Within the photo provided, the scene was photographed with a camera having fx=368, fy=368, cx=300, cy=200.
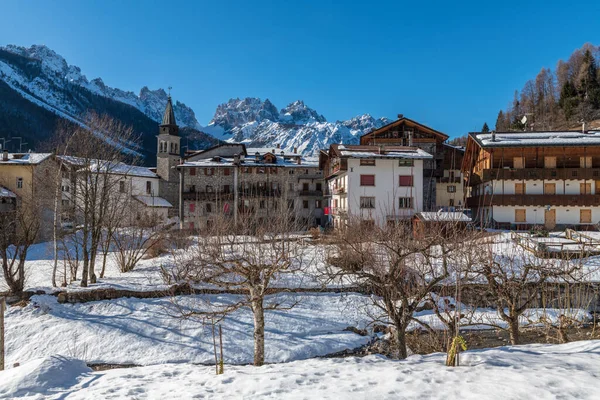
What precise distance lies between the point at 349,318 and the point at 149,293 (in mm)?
11165

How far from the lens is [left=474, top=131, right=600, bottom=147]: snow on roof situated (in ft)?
107

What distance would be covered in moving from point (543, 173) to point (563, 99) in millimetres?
50113

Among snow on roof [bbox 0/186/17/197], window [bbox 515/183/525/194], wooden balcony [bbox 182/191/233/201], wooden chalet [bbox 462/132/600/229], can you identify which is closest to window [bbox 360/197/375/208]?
wooden chalet [bbox 462/132/600/229]

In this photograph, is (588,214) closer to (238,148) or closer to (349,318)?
(349,318)

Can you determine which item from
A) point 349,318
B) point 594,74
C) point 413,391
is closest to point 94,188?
point 349,318

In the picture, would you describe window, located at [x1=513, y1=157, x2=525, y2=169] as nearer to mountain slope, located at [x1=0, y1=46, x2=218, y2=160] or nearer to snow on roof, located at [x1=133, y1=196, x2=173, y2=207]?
snow on roof, located at [x1=133, y1=196, x2=173, y2=207]

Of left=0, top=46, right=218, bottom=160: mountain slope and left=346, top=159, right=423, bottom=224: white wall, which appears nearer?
left=346, top=159, right=423, bottom=224: white wall

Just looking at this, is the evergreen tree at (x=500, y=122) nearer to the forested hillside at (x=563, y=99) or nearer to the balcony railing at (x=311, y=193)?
the forested hillside at (x=563, y=99)

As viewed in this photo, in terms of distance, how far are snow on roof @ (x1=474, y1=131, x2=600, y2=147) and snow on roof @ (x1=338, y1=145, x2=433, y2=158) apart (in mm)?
5759

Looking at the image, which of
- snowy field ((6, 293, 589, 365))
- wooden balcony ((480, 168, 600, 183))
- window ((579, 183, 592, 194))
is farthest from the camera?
window ((579, 183, 592, 194))

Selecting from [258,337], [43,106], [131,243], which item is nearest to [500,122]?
[131,243]

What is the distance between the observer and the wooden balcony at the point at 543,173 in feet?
106

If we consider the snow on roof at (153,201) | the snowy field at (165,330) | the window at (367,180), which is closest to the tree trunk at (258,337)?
the snowy field at (165,330)

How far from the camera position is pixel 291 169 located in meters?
47.7
